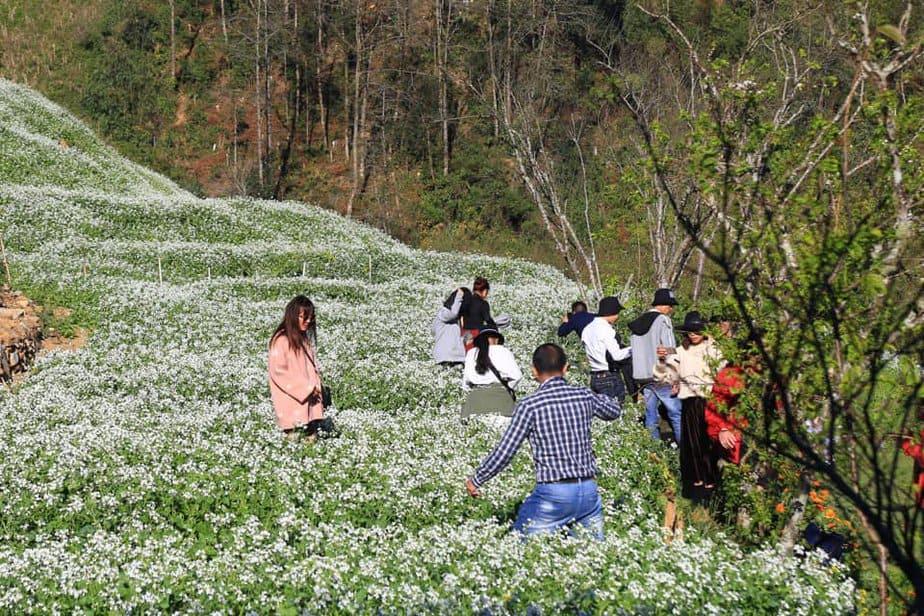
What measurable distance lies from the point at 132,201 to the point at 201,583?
107ft

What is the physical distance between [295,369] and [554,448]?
4.30 m

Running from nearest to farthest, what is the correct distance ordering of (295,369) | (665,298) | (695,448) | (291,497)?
(291,497) < (295,369) < (695,448) < (665,298)

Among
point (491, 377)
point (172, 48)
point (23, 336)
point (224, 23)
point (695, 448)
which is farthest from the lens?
point (224, 23)

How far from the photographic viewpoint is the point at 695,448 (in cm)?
987

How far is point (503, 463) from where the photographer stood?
646cm

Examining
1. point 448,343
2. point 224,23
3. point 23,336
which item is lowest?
point 23,336

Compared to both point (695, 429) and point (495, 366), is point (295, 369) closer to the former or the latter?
point (495, 366)

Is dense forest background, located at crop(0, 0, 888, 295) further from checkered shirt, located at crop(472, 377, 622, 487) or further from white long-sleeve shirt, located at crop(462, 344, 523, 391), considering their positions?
checkered shirt, located at crop(472, 377, 622, 487)

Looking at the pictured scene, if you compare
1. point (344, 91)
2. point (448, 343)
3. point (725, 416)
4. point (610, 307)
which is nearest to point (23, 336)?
point (448, 343)

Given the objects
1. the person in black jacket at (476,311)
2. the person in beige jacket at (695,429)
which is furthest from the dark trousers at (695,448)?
the person in black jacket at (476,311)

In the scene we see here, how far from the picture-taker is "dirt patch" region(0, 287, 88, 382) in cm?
1588

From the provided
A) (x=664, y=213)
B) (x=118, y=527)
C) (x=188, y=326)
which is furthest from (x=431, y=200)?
(x=118, y=527)

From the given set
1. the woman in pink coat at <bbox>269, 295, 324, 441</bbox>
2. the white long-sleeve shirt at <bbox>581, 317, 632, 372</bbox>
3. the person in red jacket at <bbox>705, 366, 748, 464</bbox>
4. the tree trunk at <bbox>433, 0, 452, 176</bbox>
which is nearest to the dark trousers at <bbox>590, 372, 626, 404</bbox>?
the white long-sleeve shirt at <bbox>581, 317, 632, 372</bbox>

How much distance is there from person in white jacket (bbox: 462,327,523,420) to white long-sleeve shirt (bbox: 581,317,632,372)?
8.42ft
